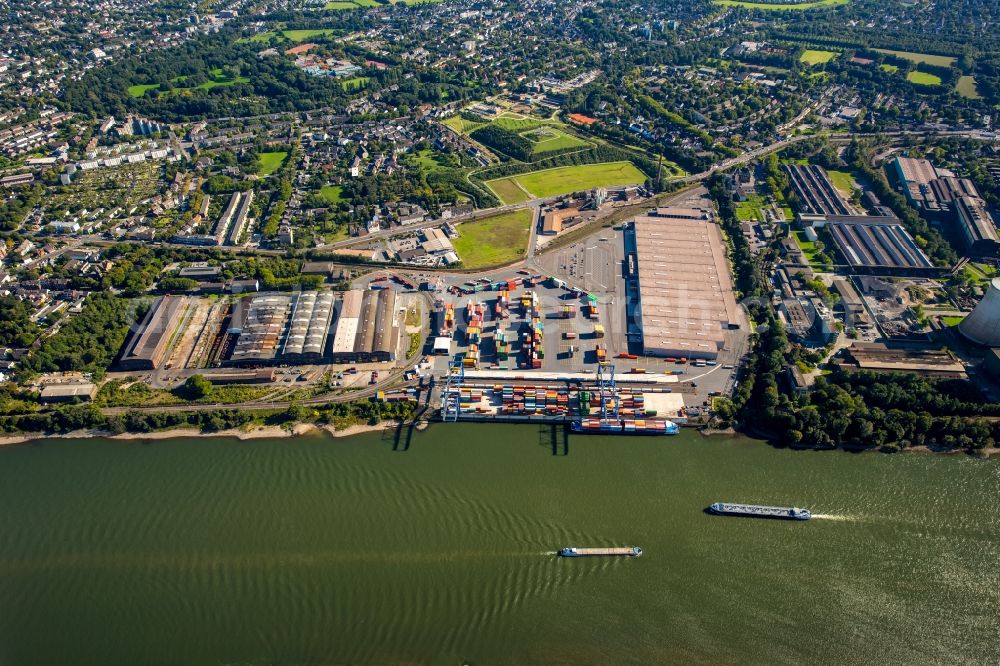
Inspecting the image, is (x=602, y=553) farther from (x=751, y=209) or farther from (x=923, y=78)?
(x=923, y=78)

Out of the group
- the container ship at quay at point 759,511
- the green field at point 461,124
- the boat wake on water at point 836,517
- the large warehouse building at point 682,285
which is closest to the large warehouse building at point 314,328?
the large warehouse building at point 682,285

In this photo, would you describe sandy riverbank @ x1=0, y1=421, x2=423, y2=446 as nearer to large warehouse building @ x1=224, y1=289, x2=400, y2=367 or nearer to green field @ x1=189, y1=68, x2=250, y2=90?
→ large warehouse building @ x1=224, y1=289, x2=400, y2=367

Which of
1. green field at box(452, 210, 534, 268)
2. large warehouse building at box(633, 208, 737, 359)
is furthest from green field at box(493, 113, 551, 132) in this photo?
large warehouse building at box(633, 208, 737, 359)

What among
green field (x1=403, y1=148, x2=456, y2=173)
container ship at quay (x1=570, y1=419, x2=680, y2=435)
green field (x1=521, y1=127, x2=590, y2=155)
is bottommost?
container ship at quay (x1=570, y1=419, x2=680, y2=435)

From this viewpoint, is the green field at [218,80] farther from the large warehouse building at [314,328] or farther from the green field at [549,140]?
the large warehouse building at [314,328]

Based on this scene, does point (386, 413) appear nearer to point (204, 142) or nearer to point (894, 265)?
point (894, 265)

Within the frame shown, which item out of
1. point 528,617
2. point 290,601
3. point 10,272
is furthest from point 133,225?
point 528,617

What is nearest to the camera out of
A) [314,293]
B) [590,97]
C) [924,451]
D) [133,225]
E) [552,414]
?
[924,451]
